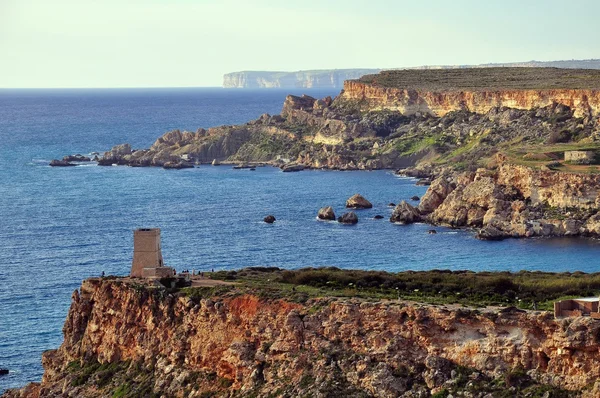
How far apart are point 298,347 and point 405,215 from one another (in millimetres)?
64247

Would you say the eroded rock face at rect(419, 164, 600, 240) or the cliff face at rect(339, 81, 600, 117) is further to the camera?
the cliff face at rect(339, 81, 600, 117)

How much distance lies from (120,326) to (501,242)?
52.9 metres

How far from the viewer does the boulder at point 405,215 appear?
111000 millimetres

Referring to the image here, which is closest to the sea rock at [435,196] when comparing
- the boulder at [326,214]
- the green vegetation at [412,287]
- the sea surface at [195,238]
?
the sea surface at [195,238]

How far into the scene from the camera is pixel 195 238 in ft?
332

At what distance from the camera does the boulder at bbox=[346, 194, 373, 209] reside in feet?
398

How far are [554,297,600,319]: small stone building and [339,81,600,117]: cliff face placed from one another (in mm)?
104958

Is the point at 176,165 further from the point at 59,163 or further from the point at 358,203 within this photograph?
the point at 358,203

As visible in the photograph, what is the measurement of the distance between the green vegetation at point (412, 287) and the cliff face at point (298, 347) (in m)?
1.64

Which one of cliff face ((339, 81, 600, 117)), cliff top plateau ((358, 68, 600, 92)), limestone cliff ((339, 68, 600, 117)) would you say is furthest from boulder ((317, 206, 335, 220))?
cliff top plateau ((358, 68, 600, 92))

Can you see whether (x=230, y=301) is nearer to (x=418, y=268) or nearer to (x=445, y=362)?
(x=445, y=362)

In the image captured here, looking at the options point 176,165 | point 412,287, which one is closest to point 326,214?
point 176,165

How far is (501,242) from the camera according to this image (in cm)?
10038

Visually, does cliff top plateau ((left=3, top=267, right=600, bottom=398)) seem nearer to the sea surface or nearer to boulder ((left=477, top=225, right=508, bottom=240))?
the sea surface
